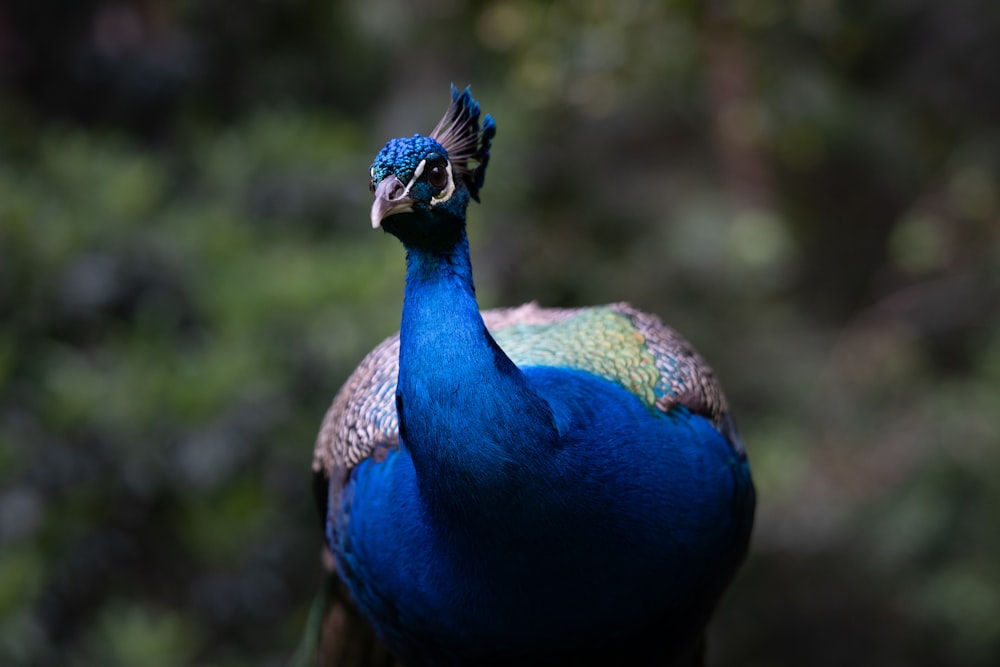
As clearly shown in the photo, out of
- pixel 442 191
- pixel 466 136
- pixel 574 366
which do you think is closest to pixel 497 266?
pixel 574 366

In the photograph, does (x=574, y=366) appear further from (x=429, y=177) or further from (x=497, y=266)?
(x=497, y=266)

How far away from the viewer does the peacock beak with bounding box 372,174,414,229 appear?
128 cm

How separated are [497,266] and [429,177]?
2.63 meters

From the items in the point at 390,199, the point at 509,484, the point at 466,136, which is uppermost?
the point at 466,136

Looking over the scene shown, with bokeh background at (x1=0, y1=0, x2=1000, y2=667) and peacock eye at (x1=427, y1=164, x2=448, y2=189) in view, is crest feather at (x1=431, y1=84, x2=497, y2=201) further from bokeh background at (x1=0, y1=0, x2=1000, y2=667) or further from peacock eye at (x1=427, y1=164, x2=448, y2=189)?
bokeh background at (x1=0, y1=0, x2=1000, y2=667)

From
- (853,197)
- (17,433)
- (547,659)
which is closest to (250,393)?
(17,433)

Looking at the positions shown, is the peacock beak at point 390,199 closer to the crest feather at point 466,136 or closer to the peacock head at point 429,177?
the peacock head at point 429,177

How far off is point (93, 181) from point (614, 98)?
5.95 feet

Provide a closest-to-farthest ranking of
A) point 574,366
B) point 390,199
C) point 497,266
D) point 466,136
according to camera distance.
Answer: point 390,199, point 466,136, point 574,366, point 497,266

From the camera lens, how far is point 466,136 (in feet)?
4.95

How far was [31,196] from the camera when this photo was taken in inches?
141

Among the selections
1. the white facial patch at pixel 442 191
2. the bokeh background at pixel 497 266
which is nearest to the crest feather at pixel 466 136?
the white facial patch at pixel 442 191

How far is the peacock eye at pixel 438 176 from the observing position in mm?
1348

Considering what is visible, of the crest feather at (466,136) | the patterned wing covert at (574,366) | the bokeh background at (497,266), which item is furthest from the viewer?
the bokeh background at (497,266)
